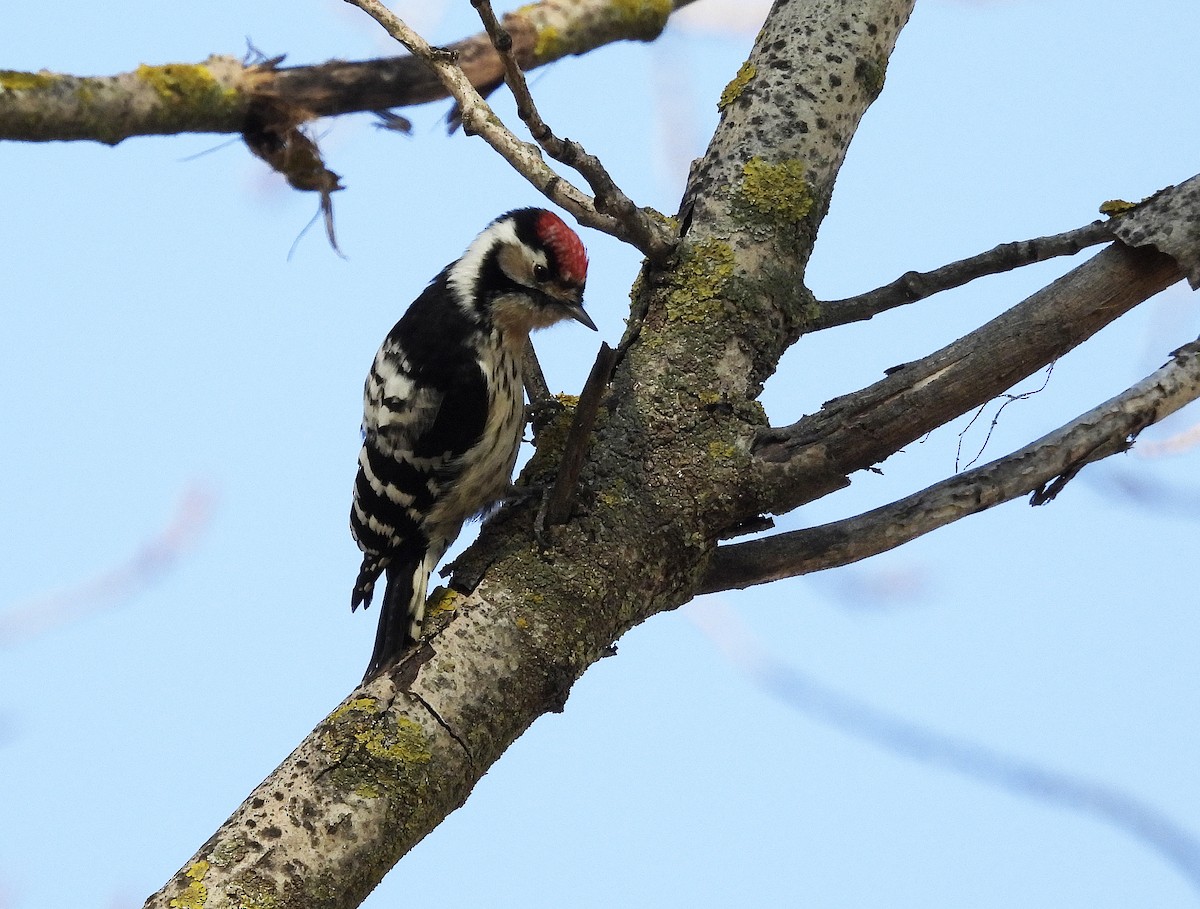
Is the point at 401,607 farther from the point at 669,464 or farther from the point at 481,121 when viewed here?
the point at 481,121

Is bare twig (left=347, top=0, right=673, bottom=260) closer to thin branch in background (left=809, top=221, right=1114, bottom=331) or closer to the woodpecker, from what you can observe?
thin branch in background (left=809, top=221, right=1114, bottom=331)

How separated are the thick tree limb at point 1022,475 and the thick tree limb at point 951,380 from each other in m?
0.10

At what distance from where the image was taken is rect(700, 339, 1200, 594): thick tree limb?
96.8 inches

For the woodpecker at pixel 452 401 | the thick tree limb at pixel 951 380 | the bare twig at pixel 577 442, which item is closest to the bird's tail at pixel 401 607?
the woodpecker at pixel 452 401

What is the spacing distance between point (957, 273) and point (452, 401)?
132 centimetres

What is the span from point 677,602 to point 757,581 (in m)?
0.19

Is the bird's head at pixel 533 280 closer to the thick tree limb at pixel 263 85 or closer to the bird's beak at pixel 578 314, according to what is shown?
the bird's beak at pixel 578 314

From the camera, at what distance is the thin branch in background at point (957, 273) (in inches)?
104

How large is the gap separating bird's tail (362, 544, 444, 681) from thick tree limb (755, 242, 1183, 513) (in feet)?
2.34

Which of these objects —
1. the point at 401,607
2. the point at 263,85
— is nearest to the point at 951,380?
the point at 401,607

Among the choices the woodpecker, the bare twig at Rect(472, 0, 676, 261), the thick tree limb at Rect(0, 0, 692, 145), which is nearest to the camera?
the bare twig at Rect(472, 0, 676, 261)

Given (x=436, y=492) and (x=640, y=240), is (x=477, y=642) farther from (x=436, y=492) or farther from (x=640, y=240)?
(x=436, y=492)

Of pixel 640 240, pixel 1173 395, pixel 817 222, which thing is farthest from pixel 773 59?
pixel 1173 395

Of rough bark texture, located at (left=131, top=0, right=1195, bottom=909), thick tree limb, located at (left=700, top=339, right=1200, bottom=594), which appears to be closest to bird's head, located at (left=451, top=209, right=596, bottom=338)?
rough bark texture, located at (left=131, top=0, right=1195, bottom=909)
